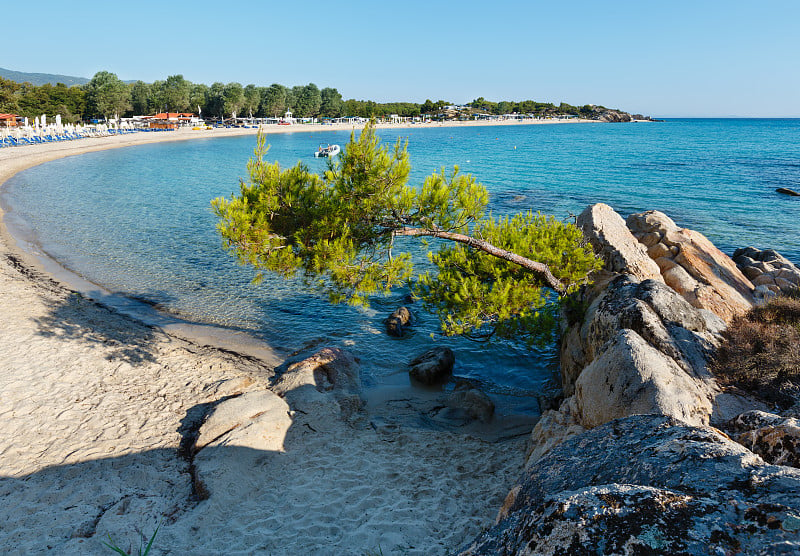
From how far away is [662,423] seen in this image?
183 inches

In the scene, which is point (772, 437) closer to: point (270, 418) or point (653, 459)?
point (653, 459)

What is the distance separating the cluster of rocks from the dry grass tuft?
32 centimetres

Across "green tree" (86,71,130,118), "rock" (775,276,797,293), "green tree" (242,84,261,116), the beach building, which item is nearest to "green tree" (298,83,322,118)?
"green tree" (242,84,261,116)

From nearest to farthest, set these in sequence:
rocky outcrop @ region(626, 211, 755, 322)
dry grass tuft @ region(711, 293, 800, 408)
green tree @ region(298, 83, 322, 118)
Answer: dry grass tuft @ region(711, 293, 800, 408) < rocky outcrop @ region(626, 211, 755, 322) < green tree @ region(298, 83, 322, 118)

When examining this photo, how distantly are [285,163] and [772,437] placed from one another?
68895 millimetres

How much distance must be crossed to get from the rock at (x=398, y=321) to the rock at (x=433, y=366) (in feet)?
8.02

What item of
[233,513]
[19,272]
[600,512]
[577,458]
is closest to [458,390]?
[233,513]

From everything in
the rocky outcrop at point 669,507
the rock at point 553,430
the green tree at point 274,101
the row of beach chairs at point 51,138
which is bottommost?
the rock at point 553,430

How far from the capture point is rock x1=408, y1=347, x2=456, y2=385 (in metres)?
14.5

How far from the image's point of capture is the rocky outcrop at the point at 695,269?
1352 cm

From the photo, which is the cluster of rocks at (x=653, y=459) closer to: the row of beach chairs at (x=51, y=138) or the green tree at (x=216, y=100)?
the row of beach chairs at (x=51, y=138)

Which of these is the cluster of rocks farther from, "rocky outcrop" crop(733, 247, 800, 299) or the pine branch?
"rocky outcrop" crop(733, 247, 800, 299)

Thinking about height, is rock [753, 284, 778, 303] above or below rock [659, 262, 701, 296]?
below

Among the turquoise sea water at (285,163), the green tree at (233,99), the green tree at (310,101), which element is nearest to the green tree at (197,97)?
the green tree at (233,99)
